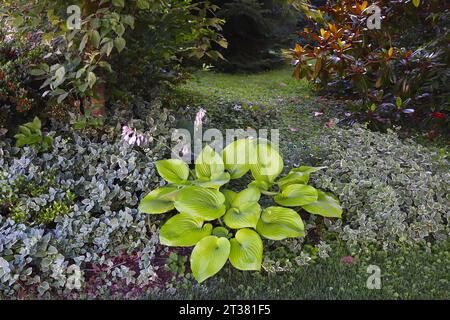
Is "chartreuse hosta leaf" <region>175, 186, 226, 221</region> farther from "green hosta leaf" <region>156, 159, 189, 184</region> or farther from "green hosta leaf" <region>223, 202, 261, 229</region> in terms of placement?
"green hosta leaf" <region>156, 159, 189, 184</region>

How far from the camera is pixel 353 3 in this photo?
14.6ft

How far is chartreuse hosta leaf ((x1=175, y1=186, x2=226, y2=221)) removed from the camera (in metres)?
2.24

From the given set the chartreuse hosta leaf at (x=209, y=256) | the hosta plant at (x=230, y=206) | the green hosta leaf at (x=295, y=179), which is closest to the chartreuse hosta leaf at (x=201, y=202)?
the hosta plant at (x=230, y=206)

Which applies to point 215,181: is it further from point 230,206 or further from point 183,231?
point 183,231

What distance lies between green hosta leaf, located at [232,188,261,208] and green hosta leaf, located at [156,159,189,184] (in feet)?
1.11

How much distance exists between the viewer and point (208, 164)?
2.54 metres

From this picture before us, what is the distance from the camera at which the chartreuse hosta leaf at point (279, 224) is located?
7.31 feet

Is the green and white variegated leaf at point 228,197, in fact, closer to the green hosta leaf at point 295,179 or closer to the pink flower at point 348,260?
the green hosta leaf at point 295,179

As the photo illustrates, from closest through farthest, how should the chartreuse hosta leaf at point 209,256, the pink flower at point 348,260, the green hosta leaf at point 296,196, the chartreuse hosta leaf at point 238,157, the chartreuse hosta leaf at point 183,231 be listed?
the chartreuse hosta leaf at point 209,256 < the chartreuse hosta leaf at point 183,231 < the pink flower at point 348,260 < the green hosta leaf at point 296,196 < the chartreuse hosta leaf at point 238,157

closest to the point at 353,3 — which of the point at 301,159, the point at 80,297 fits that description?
the point at 301,159

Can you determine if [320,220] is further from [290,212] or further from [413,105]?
[413,105]

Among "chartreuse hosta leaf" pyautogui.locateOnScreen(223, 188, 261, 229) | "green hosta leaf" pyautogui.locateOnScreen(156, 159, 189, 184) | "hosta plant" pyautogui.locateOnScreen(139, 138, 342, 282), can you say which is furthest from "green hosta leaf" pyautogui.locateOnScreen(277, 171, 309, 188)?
"green hosta leaf" pyautogui.locateOnScreen(156, 159, 189, 184)

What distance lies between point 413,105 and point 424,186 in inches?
67.1

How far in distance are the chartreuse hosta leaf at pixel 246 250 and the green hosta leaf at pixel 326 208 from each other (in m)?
0.40
